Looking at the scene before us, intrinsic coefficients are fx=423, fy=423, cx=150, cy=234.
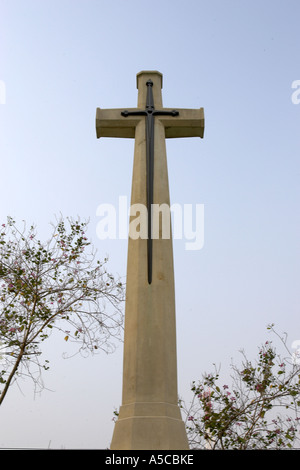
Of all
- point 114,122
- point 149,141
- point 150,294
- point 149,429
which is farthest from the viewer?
point 114,122

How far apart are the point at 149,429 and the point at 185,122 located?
4356mm

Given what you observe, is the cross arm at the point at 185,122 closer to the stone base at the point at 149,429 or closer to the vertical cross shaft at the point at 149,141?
the vertical cross shaft at the point at 149,141

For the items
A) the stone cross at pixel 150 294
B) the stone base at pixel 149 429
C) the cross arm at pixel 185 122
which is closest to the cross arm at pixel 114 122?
the stone cross at pixel 150 294

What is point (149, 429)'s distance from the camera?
4.37m

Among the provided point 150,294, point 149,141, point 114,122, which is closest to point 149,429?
point 150,294

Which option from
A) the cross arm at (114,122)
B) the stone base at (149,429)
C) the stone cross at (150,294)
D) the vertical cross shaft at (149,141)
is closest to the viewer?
the stone base at (149,429)

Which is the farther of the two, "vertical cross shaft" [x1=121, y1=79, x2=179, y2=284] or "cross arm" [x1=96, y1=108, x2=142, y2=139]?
"cross arm" [x1=96, y1=108, x2=142, y2=139]

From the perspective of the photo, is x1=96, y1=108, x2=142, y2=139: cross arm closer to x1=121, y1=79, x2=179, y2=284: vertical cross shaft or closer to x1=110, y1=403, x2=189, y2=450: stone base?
x1=121, y1=79, x2=179, y2=284: vertical cross shaft

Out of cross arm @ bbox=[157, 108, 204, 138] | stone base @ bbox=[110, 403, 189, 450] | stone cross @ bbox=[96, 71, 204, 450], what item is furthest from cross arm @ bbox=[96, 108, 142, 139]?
stone base @ bbox=[110, 403, 189, 450]

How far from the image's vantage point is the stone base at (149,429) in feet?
14.1

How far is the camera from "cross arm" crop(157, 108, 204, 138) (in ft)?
21.3

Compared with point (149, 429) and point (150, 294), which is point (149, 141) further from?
point (149, 429)

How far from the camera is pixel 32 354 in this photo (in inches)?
288
